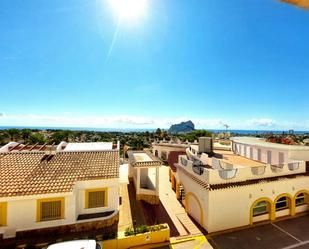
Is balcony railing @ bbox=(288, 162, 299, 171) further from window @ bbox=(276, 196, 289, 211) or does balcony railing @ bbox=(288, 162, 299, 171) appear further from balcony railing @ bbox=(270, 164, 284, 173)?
window @ bbox=(276, 196, 289, 211)

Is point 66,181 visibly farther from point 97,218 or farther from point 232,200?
point 232,200

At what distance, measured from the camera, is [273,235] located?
12.4 metres

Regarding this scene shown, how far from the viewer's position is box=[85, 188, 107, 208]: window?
12.7 metres

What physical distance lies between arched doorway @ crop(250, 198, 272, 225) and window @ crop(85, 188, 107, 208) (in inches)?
424

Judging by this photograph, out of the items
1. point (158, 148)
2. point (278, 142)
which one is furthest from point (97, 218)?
point (158, 148)

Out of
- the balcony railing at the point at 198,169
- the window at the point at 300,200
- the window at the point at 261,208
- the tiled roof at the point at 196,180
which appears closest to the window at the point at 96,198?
the tiled roof at the point at 196,180

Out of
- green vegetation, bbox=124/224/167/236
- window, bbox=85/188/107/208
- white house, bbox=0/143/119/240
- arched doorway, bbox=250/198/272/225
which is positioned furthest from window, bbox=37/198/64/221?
arched doorway, bbox=250/198/272/225

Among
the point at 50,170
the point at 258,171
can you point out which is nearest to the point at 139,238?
the point at 50,170

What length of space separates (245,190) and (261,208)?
8.72 feet

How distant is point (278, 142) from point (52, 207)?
2241cm

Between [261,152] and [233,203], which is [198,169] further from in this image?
[261,152]

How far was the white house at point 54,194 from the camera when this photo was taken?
10.9 metres

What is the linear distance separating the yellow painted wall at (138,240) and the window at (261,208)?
23.5ft

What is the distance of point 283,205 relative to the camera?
15.1 m
